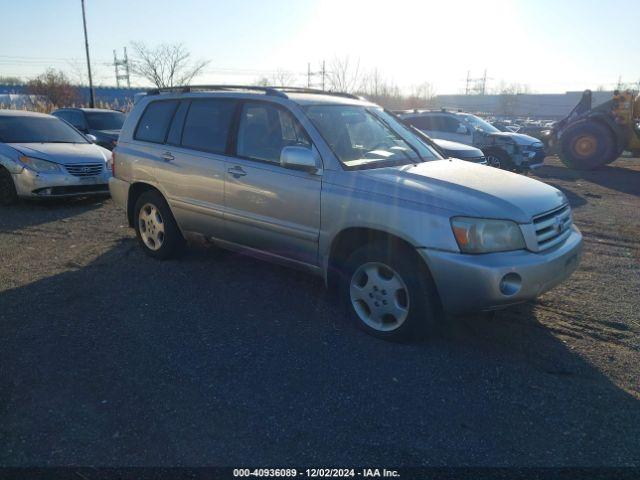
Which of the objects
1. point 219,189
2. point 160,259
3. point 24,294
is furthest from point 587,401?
point 24,294

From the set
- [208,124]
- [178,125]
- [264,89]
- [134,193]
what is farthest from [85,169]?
[264,89]

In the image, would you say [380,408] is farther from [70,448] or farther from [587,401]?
[70,448]

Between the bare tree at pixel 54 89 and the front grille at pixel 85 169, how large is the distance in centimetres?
2894

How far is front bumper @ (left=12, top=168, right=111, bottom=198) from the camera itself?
25.7 ft

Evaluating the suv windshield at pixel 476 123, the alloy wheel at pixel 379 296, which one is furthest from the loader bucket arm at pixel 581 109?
the alloy wheel at pixel 379 296

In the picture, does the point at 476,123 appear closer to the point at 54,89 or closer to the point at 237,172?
the point at 237,172

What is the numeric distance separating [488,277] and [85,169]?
7330mm

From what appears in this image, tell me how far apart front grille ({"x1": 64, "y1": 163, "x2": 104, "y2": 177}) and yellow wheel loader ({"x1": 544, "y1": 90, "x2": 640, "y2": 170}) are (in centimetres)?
1422

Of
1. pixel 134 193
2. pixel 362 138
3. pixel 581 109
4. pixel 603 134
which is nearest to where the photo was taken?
pixel 362 138

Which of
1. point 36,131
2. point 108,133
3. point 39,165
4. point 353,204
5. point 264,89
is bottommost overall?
point 39,165

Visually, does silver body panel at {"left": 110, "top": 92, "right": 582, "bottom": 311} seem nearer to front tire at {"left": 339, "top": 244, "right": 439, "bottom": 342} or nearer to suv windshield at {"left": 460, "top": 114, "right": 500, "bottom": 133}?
front tire at {"left": 339, "top": 244, "right": 439, "bottom": 342}

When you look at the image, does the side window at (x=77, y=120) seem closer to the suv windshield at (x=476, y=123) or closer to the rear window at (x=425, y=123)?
the rear window at (x=425, y=123)

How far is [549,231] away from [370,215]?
133cm

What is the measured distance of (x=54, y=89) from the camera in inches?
1325
